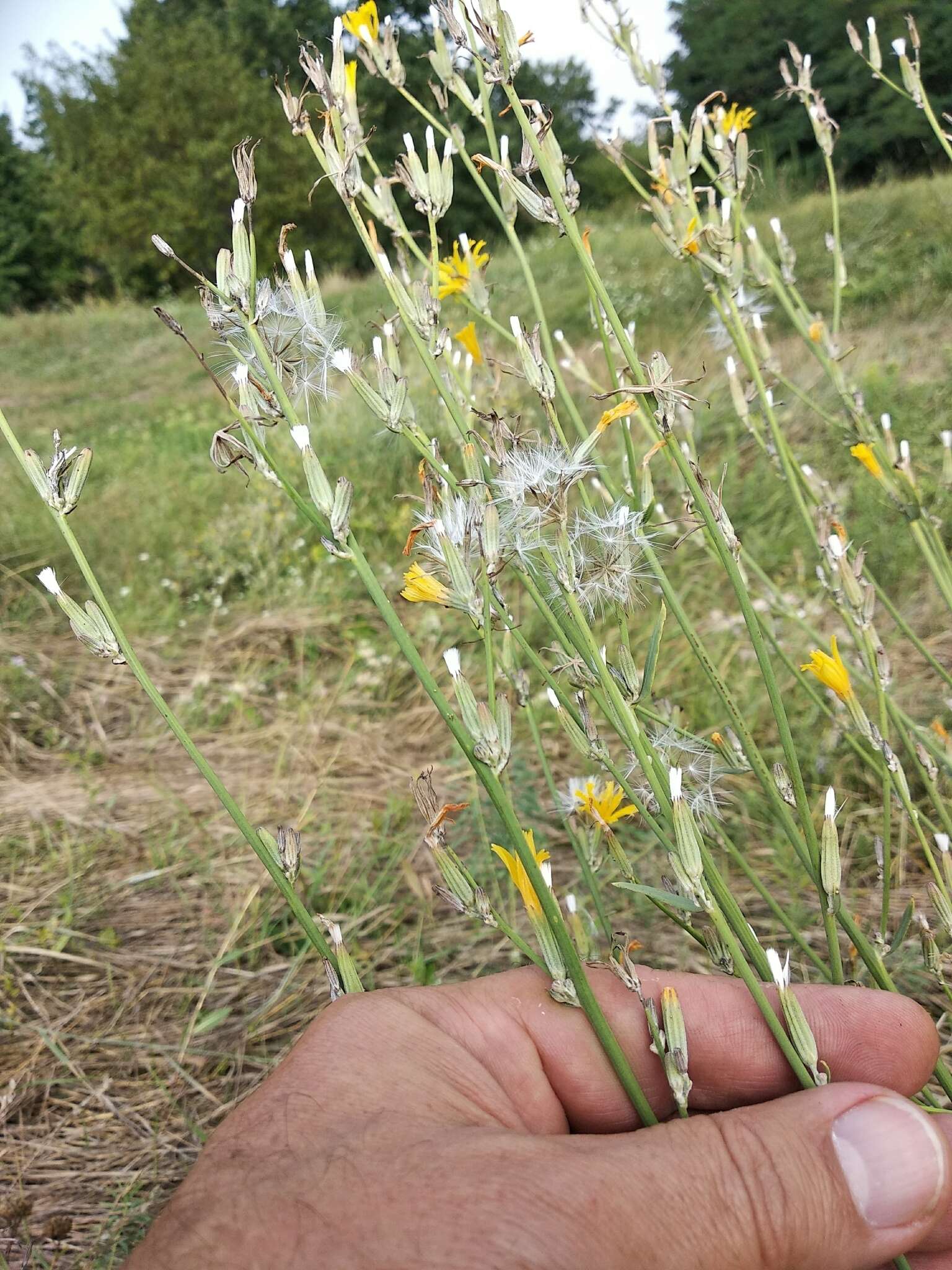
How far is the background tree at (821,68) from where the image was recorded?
8.32 meters

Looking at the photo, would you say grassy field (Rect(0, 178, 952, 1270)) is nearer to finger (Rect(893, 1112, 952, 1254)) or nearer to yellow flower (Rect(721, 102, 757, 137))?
yellow flower (Rect(721, 102, 757, 137))

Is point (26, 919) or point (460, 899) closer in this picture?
point (460, 899)

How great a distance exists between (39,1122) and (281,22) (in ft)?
65.7

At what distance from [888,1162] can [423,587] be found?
1.94ft

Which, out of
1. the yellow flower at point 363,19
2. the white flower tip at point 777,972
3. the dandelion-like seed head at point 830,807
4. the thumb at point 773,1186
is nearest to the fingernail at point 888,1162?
the thumb at point 773,1186

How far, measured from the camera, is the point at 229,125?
47.0 ft

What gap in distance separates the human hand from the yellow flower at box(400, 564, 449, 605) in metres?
0.41

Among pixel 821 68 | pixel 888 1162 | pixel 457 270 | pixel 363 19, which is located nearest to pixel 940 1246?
pixel 888 1162

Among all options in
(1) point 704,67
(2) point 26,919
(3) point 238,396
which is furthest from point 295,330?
(1) point 704,67

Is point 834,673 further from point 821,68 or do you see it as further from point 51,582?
point 821,68

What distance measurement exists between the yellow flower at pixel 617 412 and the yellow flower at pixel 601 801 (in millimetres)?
407

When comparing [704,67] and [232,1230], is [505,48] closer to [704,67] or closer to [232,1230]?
[232,1230]

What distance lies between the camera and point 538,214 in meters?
0.79

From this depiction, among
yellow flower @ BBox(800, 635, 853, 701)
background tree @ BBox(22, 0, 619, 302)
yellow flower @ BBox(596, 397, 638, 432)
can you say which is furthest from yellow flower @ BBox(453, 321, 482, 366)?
background tree @ BBox(22, 0, 619, 302)
